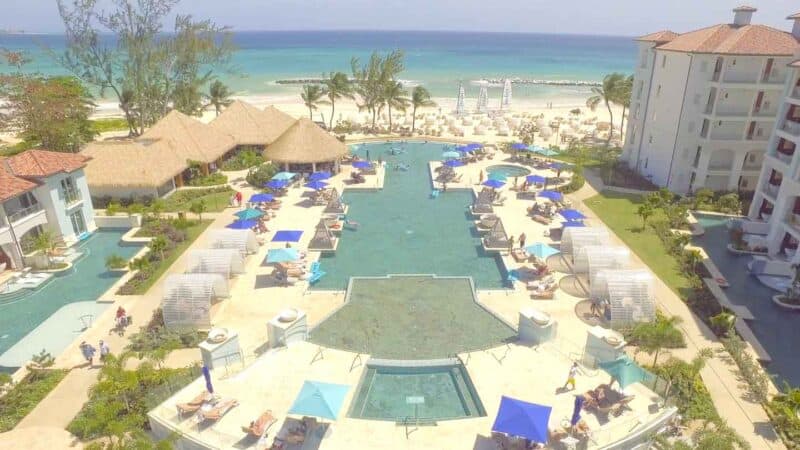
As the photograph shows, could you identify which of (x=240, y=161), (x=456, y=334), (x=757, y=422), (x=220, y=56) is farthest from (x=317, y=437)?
(x=220, y=56)

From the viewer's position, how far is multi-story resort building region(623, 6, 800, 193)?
34.7 m

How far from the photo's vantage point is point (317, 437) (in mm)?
15500

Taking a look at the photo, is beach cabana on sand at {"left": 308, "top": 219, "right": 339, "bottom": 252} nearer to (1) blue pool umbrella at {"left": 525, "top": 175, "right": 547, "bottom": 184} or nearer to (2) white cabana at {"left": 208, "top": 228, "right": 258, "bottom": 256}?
(2) white cabana at {"left": 208, "top": 228, "right": 258, "bottom": 256}

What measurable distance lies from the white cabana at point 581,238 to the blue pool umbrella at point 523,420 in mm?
13587

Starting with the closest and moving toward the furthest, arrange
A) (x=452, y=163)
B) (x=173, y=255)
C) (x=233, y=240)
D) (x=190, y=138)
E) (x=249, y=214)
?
1. (x=233, y=240)
2. (x=173, y=255)
3. (x=249, y=214)
4. (x=190, y=138)
5. (x=452, y=163)

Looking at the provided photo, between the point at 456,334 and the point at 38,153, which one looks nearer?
the point at 456,334

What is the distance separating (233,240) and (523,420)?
18651 mm

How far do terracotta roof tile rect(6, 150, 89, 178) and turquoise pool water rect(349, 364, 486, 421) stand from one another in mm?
23747

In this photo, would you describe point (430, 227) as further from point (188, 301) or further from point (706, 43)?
point (706, 43)

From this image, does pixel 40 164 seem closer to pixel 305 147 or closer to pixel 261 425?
pixel 305 147

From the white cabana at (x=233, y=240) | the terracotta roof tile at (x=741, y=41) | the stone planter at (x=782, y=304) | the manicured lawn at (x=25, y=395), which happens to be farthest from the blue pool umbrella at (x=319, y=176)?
the stone planter at (x=782, y=304)

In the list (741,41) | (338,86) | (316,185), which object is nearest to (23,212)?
(316,185)

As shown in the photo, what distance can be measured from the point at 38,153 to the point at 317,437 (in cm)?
2654

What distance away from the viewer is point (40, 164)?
2881cm
